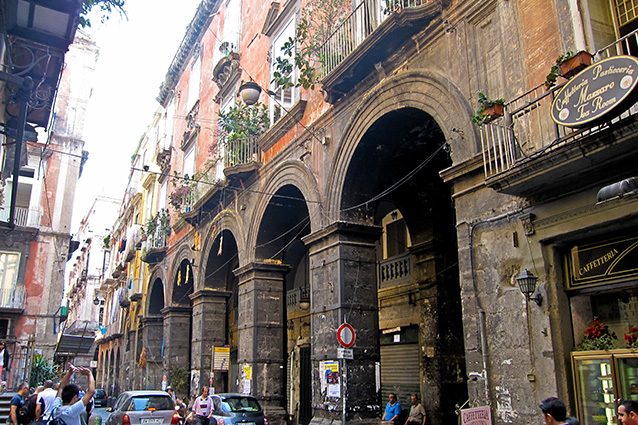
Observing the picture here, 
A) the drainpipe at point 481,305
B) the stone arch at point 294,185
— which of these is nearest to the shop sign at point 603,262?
the drainpipe at point 481,305

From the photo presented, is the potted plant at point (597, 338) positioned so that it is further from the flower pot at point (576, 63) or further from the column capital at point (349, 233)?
the column capital at point (349, 233)

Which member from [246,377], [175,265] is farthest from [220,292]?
[246,377]

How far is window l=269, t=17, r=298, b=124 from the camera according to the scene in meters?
15.5

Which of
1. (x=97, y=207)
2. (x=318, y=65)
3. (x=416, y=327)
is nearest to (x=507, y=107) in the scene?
(x=318, y=65)

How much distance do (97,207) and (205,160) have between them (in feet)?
147

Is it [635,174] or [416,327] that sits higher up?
[635,174]

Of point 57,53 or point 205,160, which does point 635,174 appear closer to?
point 57,53

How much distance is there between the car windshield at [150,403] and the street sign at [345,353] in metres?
4.99

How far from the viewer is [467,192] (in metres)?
8.34

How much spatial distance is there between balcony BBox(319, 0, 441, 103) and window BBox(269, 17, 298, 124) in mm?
3214

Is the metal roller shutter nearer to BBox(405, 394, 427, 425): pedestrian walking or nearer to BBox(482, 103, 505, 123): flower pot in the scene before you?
BBox(405, 394, 427, 425): pedestrian walking

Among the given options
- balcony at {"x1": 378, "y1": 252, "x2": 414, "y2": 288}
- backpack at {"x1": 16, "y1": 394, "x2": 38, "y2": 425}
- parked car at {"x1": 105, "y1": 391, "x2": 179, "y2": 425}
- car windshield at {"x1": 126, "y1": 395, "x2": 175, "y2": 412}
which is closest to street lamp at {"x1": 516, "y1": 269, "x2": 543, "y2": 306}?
balcony at {"x1": 378, "y1": 252, "x2": 414, "y2": 288}

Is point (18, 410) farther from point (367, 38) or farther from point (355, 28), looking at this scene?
point (355, 28)

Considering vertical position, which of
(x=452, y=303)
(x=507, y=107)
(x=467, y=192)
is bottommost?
(x=452, y=303)
